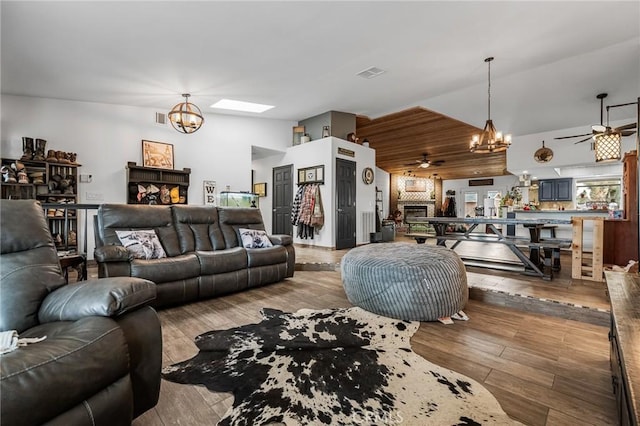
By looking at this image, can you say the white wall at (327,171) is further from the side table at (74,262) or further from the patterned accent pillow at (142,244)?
the side table at (74,262)

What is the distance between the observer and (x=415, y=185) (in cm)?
1368

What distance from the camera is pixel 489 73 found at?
4.59 metres

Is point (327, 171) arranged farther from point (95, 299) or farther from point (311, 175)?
point (95, 299)

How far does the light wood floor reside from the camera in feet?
4.64

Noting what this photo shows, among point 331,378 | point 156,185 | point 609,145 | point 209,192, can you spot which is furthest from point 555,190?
point 156,185

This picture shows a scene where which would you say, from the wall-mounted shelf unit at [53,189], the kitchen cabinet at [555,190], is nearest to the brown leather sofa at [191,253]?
the wall-mounted shelf unit at [53,189]

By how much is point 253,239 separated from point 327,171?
3059 mm

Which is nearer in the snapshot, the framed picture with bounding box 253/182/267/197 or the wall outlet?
the wall outlet

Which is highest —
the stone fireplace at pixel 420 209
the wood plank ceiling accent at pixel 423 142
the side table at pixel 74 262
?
the wood plank ceiling accent at pixel 423 142

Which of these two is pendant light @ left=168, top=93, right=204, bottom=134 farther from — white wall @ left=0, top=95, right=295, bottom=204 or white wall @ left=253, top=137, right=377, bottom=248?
white wall @ left=253, top=137, right=377, bottom=248

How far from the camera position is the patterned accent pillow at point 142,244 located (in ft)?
9.66

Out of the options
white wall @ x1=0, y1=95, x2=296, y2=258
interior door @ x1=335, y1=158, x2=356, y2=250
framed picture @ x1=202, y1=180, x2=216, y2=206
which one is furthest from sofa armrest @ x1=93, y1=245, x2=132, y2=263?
interior door @ x1=335, y1=158, x2=356, y2=250

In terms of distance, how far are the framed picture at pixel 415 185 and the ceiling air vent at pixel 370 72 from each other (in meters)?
9.39

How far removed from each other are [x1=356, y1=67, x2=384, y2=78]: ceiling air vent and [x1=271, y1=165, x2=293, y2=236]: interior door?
10.3 ft
